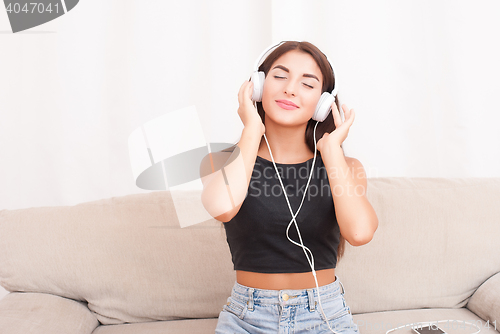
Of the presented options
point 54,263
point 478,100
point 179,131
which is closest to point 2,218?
point 54,263

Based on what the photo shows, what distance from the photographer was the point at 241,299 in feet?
3.82

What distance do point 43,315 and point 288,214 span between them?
82 centimetres

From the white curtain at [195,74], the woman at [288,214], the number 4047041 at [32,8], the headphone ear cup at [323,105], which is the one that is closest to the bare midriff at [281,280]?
the woman at [288,214]

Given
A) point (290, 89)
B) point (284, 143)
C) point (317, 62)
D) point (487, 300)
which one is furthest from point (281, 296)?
point (487, 300)

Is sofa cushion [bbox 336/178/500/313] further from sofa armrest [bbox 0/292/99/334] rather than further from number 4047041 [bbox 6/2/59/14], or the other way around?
number 4047041 [bbox 6/2/59/14]

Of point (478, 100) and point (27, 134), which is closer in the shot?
point (27, 134)

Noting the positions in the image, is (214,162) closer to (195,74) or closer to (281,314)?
(281,314)

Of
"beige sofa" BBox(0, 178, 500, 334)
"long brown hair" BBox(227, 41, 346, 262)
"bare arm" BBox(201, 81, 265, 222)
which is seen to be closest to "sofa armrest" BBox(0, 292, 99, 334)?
"beige sofa" BBox(0, 178, 500, 334)

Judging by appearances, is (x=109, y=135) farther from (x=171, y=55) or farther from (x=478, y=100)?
(x=478, y=100)

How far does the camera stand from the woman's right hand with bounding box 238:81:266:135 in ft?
3.86

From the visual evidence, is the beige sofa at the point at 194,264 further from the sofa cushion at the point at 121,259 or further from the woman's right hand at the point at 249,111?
the woman's right hand at the point at 249,111

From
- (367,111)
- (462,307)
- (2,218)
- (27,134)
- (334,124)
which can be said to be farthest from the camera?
(367,111)

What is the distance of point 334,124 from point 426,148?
37.2 inches

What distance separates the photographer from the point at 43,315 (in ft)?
4.28
